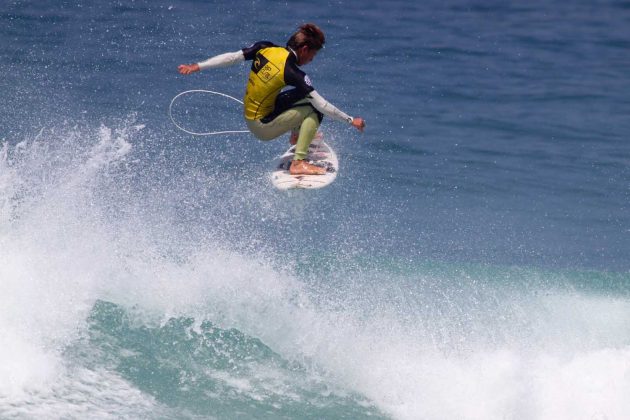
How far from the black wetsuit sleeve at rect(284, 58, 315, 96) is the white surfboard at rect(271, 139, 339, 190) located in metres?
0.90

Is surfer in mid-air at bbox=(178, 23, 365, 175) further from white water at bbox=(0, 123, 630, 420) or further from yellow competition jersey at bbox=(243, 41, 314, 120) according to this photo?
white water at bbox=(0, 123, 630, 420)

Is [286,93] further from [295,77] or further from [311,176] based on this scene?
[311,176]

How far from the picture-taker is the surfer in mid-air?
307 inches

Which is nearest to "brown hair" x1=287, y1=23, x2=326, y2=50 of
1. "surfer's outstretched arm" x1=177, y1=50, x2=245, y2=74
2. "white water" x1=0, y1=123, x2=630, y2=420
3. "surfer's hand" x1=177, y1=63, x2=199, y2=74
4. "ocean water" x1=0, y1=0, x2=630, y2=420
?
"surfer's outstretched arm" x1=177, y1=50, x2=245, y2=74

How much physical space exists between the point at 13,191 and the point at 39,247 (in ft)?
2.16

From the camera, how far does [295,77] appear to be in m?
7.79

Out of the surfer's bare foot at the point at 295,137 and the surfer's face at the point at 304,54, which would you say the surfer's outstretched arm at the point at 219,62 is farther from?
the surfer's bare foot at the point at 295,137

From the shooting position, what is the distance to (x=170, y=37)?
19.8 m

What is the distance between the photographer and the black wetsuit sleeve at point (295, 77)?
7777 mm

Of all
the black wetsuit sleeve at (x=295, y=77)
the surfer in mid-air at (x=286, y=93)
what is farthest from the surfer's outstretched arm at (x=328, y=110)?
the black wetsuit sleeve at (x=295, y=77)

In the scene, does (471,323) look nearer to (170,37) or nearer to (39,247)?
(39,247)

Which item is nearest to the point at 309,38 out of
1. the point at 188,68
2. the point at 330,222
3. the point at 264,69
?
the point at 264,69

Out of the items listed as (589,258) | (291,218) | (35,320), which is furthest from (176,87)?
(35,320)

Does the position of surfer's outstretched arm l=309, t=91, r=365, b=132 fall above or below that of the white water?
above
